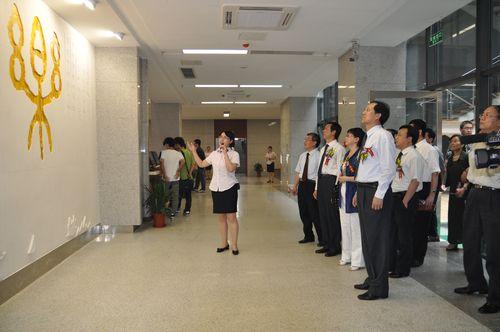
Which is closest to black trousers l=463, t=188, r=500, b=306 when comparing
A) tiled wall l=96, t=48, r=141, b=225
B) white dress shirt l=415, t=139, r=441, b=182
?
white dress shirt l=415, t=139, r=441, b=182

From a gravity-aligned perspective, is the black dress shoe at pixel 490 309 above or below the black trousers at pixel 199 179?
below

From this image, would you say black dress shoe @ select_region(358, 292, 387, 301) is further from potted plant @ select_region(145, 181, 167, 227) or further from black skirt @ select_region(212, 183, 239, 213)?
potted plant @ select_region(145, 181, 167, 227)

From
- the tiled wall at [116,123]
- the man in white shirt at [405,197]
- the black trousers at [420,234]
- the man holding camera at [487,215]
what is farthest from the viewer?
the tiled wall at [116,123]

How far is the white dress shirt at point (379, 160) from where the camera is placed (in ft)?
11.1

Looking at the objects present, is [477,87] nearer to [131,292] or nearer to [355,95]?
[355,95]

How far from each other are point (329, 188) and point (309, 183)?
2.21 feet

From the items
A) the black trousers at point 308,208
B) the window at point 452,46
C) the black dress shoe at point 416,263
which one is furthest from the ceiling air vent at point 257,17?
the black dress shoe at point 416,263

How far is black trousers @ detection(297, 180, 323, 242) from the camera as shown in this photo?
18.4 ft

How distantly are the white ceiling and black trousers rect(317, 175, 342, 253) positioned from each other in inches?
83.1

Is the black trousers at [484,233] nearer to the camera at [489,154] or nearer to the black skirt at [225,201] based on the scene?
the camera at [489,154]

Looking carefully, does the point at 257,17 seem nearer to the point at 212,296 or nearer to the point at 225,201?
the point at 225,201

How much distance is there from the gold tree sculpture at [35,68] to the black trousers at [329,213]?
318 centimetres

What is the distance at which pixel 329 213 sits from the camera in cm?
505

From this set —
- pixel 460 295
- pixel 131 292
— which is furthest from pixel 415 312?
pixel 131 292
